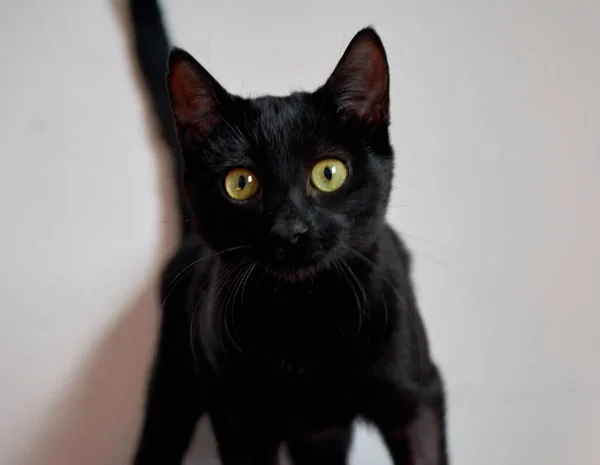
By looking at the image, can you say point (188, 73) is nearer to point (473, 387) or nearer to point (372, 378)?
point (372, 378)

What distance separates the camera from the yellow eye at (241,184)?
69 centimetres

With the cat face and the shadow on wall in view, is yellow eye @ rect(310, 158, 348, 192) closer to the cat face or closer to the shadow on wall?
the cat face

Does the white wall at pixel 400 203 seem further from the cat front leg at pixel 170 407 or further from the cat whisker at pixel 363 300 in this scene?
the cat whisker at pixel 363 300

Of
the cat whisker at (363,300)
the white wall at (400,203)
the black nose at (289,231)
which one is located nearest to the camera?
the black nose at (289,231)

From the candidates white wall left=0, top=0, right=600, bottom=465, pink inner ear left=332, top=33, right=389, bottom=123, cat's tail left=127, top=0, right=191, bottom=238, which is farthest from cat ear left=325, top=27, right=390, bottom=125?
cat's tail left=127, top=0, right=191, bottom=238

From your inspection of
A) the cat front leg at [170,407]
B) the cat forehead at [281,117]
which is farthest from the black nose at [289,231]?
the cat front leg at [170,407]

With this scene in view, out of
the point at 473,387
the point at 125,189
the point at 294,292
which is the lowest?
the point at 473,387

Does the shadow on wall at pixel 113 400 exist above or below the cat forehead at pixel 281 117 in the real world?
below

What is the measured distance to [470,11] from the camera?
3.01 ft

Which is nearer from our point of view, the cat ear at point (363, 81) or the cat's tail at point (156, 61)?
the cat ear at point (363, 81)

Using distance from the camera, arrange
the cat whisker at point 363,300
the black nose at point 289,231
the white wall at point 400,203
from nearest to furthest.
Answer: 1. the black nose at point 289,231
2. the cat whisker at point 363,300
3. the white wall at point 400,203

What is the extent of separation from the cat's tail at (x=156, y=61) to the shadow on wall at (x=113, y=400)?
0.06ft


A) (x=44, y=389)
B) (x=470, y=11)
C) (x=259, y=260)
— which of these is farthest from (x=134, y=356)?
(x=470, y=11)

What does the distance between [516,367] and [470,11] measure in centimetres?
55
